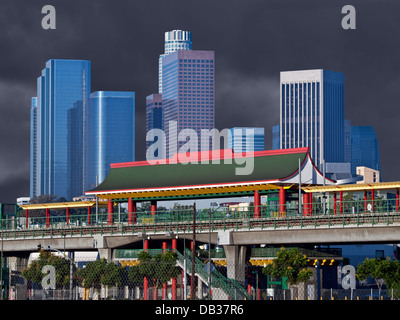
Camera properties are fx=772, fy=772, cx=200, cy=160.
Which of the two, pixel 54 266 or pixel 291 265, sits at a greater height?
pixel 291 265

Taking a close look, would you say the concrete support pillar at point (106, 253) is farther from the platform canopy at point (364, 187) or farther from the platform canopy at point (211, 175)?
the platform canopy at point (364, 187)

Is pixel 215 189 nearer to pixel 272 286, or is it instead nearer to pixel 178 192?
pixel 178 192

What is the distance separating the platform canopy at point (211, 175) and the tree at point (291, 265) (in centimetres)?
1440

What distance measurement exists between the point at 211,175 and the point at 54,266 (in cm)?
2433

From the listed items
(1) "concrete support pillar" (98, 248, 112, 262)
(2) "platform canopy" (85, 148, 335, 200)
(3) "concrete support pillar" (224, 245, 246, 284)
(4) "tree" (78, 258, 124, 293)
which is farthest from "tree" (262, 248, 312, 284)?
(1) "concrete support pillar" (98, 248, 112, 262)

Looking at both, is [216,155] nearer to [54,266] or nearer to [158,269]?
[158,269]

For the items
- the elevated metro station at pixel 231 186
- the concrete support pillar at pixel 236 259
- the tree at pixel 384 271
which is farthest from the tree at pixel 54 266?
the tree at pixel 384 271

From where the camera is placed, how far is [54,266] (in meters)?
83.8

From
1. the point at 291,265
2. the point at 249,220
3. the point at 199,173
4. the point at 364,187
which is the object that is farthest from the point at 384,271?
the point at 199,173

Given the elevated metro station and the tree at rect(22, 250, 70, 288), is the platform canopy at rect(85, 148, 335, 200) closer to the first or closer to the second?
the elevated metro station

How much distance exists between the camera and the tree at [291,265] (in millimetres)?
76938

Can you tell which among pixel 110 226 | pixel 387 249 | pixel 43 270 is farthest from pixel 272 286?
pixel 387 249

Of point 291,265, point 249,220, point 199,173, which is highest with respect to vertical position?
point 199,173
